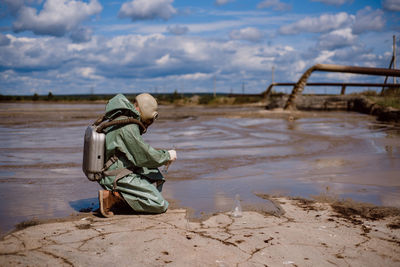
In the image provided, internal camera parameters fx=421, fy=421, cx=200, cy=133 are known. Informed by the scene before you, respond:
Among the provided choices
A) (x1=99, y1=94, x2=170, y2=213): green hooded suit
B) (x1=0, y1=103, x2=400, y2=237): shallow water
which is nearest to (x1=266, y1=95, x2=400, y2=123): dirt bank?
(x1=0, y1=103, x2=400, y2=237): shallow water

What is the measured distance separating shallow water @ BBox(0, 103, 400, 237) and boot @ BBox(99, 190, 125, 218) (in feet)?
1.96

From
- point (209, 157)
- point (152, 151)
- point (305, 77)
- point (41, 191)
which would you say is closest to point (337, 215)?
point (152, 151)

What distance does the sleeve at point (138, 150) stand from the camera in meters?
4.78

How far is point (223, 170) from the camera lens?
8180 millimetres

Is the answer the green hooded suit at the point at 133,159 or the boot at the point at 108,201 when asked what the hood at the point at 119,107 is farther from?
the boot at the point at 108,201

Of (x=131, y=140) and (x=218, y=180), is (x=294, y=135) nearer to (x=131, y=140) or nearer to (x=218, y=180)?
(x=218, y=180)

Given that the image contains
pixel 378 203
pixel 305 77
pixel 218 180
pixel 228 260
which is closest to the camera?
pixel 228 260

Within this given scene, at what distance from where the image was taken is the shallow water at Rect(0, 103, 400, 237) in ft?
19.1

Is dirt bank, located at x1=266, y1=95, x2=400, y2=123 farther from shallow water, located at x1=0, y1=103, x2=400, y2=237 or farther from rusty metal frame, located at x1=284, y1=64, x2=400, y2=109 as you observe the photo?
shallow water, located at x1=0, y1=103, x2=400, y2=237

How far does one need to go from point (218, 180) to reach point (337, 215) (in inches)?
102

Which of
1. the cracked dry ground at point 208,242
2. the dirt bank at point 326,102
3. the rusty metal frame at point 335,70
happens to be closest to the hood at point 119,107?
the cracked dry ground at point 208,242

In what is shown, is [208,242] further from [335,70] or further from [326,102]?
[326,102]

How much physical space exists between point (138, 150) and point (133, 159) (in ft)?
0.47

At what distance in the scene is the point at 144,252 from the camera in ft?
12.3
